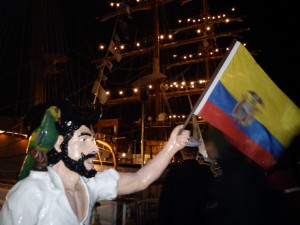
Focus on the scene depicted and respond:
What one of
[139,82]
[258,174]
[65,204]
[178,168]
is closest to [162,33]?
[139,82]

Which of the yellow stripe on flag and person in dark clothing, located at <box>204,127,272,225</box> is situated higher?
the yellow stripe on flag

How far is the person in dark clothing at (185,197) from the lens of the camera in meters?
5.10

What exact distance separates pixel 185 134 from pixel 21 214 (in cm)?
150

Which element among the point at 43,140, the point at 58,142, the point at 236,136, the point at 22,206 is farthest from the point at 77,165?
the point at 236,136

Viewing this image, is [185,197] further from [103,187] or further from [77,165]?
[77,165]

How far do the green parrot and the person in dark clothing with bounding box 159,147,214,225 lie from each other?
376 cm

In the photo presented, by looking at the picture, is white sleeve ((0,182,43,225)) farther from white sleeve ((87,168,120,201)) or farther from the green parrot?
white sleeve ((87,168,120,201))

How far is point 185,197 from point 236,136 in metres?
3.08

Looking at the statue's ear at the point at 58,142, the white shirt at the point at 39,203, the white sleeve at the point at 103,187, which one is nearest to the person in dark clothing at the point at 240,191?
the white sleeve at the point at 103,187

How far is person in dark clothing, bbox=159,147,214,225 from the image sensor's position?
16.7ft

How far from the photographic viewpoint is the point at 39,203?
180 centimetres

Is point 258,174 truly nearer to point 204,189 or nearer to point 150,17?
point 204,189

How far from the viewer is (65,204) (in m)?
1.93

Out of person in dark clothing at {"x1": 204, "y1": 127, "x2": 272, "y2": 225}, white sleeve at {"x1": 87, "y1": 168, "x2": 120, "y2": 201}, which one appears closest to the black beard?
white sleeve at {"x1": 87, "y1": 168, "x2": 120, "y2": 201}
